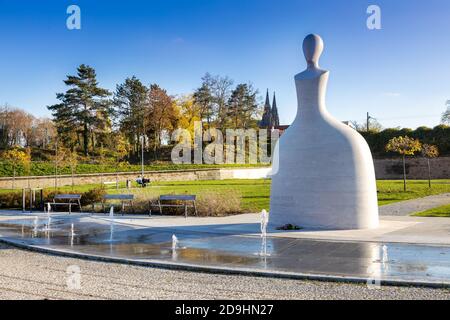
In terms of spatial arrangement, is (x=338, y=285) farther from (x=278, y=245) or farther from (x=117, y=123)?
(x=117, y=123)

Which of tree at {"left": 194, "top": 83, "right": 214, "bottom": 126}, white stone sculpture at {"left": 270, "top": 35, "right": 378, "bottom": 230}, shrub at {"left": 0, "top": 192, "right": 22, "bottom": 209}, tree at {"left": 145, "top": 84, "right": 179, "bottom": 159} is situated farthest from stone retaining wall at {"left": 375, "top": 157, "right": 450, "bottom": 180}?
shrub at {"left": 0, "top": 192, "right": 22, "bottom": 209}

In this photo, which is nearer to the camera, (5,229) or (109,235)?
(109,235)

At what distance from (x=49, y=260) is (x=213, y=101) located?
59797 mm

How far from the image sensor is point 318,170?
1385cm

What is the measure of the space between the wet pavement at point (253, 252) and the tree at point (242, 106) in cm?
5768

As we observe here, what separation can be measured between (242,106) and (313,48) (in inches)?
2304

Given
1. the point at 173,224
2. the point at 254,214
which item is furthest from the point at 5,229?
the point at 254,214

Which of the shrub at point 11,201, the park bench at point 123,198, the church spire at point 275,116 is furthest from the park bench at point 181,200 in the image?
the church spire at point 275,116

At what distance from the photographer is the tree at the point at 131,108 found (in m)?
65.0

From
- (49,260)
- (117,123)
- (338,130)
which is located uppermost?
(117,123)

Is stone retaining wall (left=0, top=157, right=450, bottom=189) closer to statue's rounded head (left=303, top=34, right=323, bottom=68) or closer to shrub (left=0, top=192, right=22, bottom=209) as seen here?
shrub (left=0, top=192, right=22, bottom=209)

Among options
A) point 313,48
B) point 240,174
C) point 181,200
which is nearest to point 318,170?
point 313,48

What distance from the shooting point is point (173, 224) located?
51.5 ft
